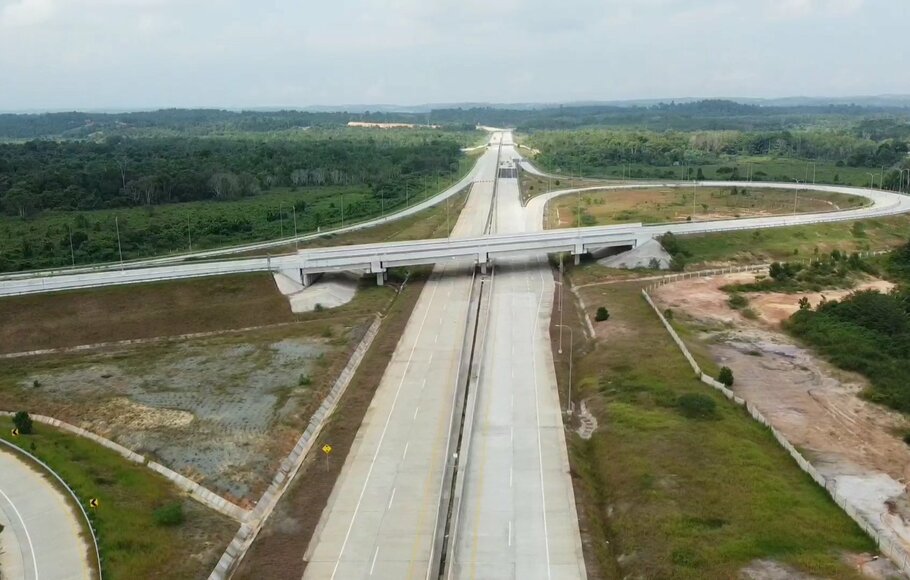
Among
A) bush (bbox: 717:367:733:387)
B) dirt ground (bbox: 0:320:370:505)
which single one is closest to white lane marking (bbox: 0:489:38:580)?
dirt ground (bbox: 0:320:370:505)

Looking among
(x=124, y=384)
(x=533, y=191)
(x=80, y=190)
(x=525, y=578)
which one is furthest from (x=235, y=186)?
(x=525, y=578)

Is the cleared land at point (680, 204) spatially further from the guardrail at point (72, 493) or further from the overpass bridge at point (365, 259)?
the guardrail at point (72, 493)

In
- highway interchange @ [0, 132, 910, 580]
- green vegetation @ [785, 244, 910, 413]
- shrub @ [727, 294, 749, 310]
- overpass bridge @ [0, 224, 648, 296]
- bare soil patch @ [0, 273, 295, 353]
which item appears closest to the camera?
highway interchange @ [0, 132, 910, 580]

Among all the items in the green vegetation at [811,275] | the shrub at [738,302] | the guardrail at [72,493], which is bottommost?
the guardrail at [72,493]

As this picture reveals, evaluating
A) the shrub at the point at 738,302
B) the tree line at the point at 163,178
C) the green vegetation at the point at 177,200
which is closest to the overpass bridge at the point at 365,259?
the green vegetation at the point at 177,200

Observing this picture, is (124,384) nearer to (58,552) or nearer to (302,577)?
(58,552)

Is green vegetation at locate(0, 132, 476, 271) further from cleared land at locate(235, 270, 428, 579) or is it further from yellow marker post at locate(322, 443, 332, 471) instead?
yellow marker post at locate(322, 443, 332, 471)
